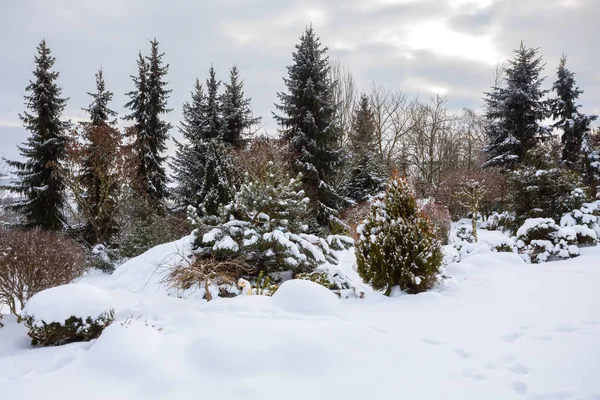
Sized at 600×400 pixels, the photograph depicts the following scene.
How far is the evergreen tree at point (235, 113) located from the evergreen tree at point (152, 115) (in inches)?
138

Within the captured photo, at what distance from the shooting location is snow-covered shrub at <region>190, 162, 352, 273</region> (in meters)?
6.07

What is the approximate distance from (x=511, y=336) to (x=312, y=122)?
14.1 metres

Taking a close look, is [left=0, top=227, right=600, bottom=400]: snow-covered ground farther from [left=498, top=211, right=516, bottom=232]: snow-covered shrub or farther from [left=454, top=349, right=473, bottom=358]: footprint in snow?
[left=498, top=211, right=516, bottom=232]: snow-covered shrub

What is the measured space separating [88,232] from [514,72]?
24915 millimetres

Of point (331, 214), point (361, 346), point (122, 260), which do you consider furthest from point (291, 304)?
point (331, 214)

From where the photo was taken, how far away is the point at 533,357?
2.83 meters

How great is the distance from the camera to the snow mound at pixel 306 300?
388cm

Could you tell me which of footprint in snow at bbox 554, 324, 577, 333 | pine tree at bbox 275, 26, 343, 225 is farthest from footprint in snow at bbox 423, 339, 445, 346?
pine tree at bbox 275, 26, 343, 225

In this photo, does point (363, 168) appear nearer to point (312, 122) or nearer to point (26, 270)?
point (312, 122)

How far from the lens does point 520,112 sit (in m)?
19.5

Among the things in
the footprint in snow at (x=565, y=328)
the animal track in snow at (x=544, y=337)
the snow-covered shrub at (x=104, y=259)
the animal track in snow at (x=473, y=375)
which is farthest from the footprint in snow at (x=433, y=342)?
the snow-covered shrub at (x=104, y=259)

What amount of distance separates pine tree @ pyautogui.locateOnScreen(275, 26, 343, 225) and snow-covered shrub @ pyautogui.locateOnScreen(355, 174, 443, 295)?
34.5ft

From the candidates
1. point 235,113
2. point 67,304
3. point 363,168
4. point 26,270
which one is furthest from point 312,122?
point 67,304

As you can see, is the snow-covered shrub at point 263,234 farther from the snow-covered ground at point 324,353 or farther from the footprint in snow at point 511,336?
the footprint in snow at point 511,336
